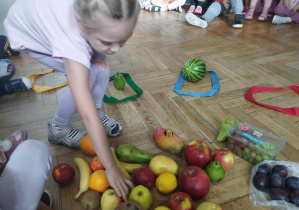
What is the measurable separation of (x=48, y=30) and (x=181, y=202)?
2.11 ft

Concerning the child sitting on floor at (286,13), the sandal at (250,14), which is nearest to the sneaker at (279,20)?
the child sitting on floor at (286,13)

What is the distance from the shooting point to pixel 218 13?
283 centimetres

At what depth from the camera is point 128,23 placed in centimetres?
59

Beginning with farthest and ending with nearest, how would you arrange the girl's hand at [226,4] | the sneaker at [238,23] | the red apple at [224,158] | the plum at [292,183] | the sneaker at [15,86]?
the girl's hand at [226,4] → the sneaker at [238,23] → the sneaker at [15,86] → the red apple at [224,158] → the plum at [292,183]

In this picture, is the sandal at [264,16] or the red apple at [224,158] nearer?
the red apple at [224,158]

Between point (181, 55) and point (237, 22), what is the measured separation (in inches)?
40.4

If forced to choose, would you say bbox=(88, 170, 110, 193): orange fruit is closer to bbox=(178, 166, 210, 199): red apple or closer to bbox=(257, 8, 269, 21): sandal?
bbox=(178, 166, 210, 199): red apple

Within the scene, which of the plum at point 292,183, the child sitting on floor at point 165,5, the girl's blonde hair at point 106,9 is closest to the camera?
the girl's blonde hair at point 106,9

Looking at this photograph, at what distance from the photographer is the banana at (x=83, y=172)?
0.79 metres

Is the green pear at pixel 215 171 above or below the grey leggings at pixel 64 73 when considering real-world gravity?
below

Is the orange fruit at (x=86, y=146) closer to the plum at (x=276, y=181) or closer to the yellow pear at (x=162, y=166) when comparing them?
the yellow pear at (x=162, y=166)

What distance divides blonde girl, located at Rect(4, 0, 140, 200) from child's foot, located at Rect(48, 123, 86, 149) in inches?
5.1

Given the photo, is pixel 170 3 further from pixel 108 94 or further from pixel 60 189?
pixel 60 189

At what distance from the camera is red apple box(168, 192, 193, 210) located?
0.67 metres
